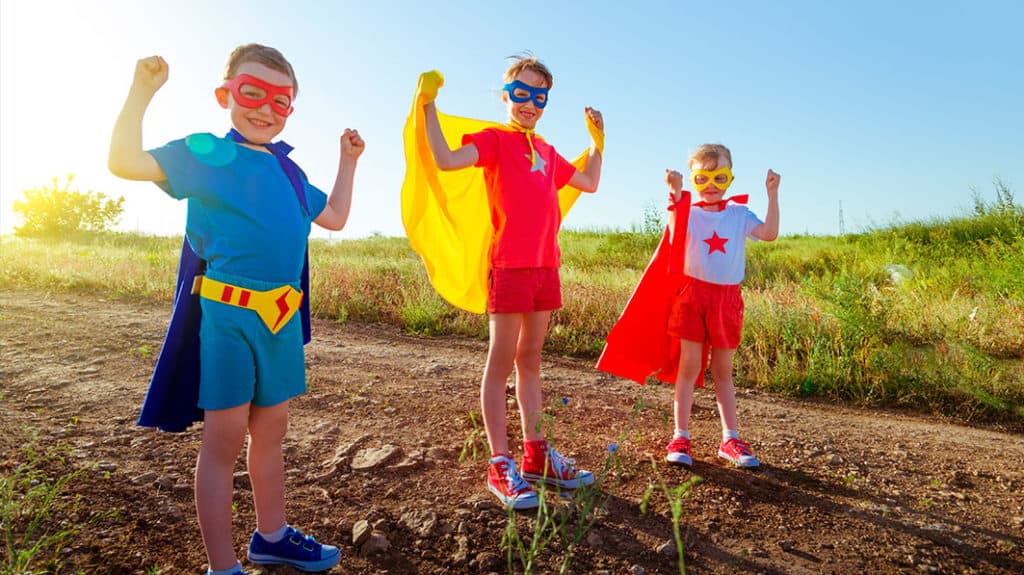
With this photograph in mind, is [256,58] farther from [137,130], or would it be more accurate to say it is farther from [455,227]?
[455,227]

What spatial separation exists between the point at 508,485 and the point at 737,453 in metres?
1.45

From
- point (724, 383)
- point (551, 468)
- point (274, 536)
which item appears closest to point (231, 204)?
point (274, 536)

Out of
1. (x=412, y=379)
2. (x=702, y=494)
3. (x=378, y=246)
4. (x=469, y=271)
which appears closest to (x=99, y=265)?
(x=378, y=246)

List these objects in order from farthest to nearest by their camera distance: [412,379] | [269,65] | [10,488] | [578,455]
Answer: [412,379] < [578,455] < [10,488] < [269,65]

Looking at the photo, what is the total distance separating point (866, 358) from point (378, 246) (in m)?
12.8

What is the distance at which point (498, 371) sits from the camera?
3.37m

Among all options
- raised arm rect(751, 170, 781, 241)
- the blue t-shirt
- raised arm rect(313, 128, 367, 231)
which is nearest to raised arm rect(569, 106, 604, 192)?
raised arm rect(751, 170, 781, 241)

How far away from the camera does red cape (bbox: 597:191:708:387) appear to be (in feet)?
14.1

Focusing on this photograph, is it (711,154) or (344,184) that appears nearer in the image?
(344,184)

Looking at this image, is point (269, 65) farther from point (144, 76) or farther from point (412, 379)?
point (412, 379)

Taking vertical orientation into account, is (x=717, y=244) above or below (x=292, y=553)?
above

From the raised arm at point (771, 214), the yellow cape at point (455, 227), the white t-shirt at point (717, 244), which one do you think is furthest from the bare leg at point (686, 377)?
the yellow cape at point (455, 227)

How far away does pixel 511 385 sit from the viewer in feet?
17.9

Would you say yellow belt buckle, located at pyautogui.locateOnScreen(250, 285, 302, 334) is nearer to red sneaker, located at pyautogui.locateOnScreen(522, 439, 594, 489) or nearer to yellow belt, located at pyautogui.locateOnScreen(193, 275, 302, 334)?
yellow belt, located at pyautogui.locateOnScreen(193, 275, 302, 334)
